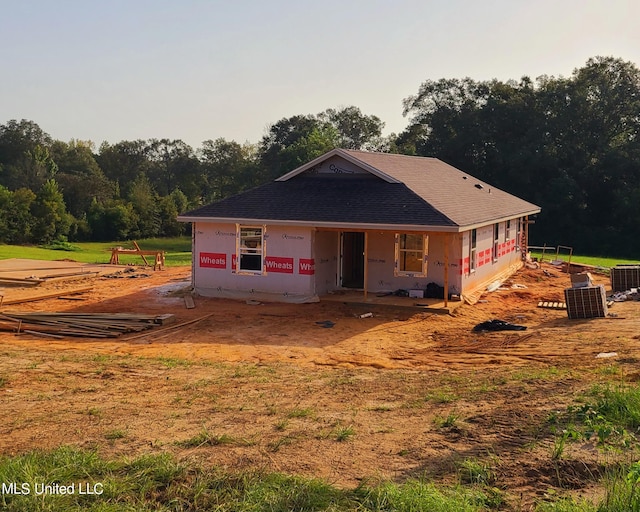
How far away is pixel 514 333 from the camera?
16.2m

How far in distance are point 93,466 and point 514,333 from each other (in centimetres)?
1177

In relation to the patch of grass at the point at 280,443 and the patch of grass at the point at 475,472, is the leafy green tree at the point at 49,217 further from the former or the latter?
the patch of grass at the point at 475,472

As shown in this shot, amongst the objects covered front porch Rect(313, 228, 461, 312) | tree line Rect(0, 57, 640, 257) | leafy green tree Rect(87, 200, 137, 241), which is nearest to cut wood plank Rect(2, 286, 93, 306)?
covered front porch Rect(313, 228, 461, 312)

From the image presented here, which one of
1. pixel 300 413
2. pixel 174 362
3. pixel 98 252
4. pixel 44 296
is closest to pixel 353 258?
pixel 44 296

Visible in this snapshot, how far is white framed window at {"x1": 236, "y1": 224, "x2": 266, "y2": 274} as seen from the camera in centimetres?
2133

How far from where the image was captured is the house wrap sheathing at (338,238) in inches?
790

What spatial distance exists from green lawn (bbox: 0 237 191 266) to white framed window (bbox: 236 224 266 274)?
46.5ft

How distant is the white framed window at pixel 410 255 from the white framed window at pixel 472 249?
5.88ft

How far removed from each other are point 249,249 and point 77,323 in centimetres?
617

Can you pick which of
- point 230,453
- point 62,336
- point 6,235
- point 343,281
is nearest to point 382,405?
point 230,453

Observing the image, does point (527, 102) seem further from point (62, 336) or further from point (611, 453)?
point (611, 453)

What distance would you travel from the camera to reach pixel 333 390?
10461 mm

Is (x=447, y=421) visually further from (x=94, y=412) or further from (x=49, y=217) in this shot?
(x=49, y=217)

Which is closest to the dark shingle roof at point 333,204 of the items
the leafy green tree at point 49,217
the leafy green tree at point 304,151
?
the leafy green tree at point 49,217
